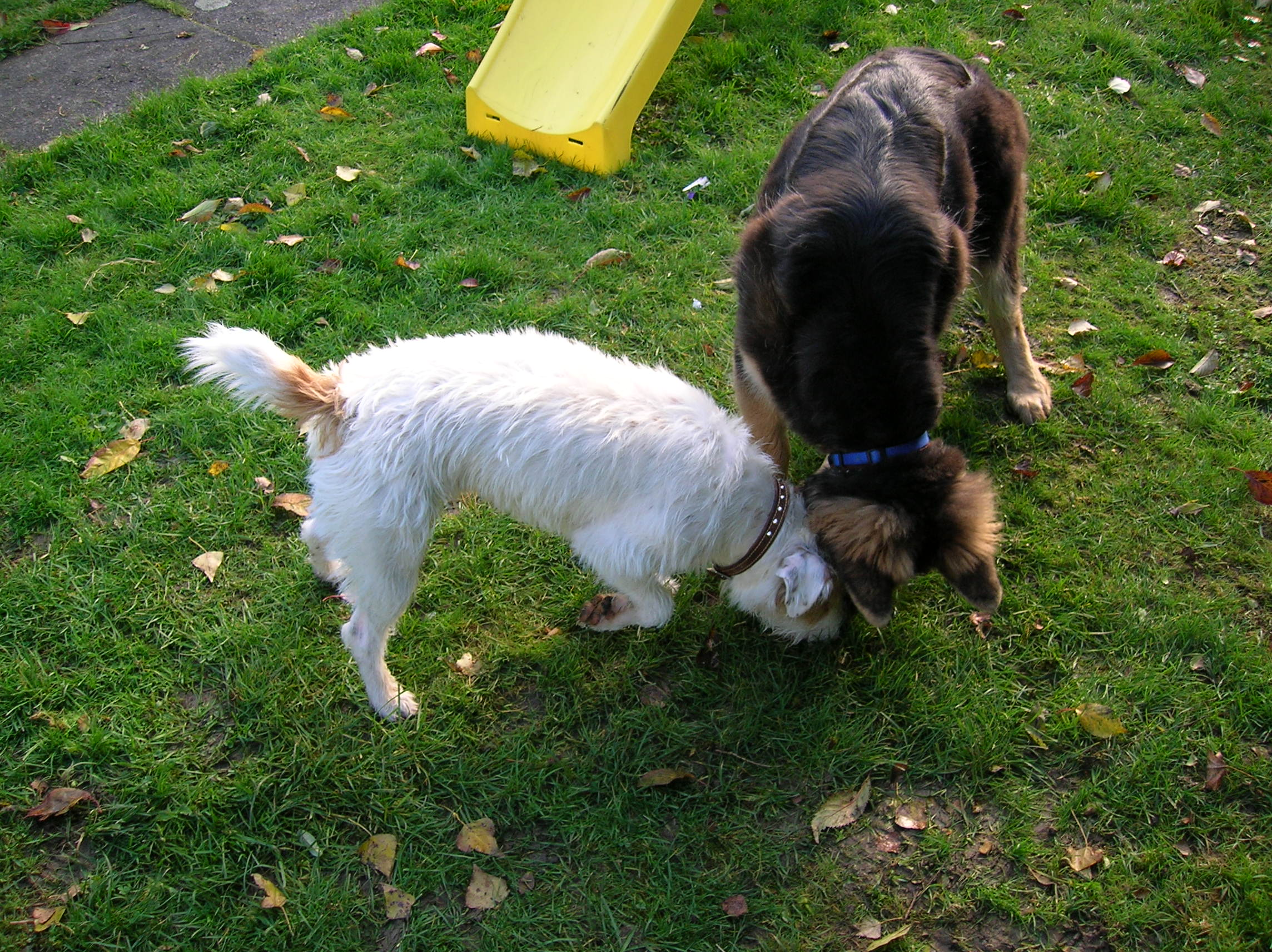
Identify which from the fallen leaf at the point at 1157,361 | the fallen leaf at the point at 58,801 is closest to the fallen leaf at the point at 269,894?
the fallen leaf at the point at 58,801

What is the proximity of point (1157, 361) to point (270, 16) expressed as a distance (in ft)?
23.6

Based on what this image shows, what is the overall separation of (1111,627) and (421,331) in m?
3.77

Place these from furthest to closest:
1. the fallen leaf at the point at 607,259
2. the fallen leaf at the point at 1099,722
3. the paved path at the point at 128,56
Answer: the paved path at the point at 128,56, the fallen leaf at the point at 607,259, the fallen leaf at the point at 1099,722

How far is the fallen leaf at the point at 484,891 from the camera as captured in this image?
2865 millimetres

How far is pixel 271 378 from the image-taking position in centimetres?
277

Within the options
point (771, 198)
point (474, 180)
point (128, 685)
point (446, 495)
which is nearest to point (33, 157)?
point (474, 180)

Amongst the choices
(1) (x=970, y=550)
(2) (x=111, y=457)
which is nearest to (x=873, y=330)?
(1) (x=970, y=550)

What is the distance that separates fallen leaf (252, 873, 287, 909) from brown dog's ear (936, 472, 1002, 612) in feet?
8.50

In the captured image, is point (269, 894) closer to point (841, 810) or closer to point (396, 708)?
point (396, 708)

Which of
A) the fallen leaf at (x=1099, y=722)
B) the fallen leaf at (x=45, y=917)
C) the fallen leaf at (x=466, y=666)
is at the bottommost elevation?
the fallen leaf at (x=1099, y=722)

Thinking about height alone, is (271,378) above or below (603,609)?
above

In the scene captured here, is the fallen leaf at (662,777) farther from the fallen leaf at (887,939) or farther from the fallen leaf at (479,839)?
the fallen leaf at (887,939)

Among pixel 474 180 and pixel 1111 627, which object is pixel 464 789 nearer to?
pixel 1111 627

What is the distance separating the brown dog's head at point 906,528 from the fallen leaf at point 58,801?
2873mm
